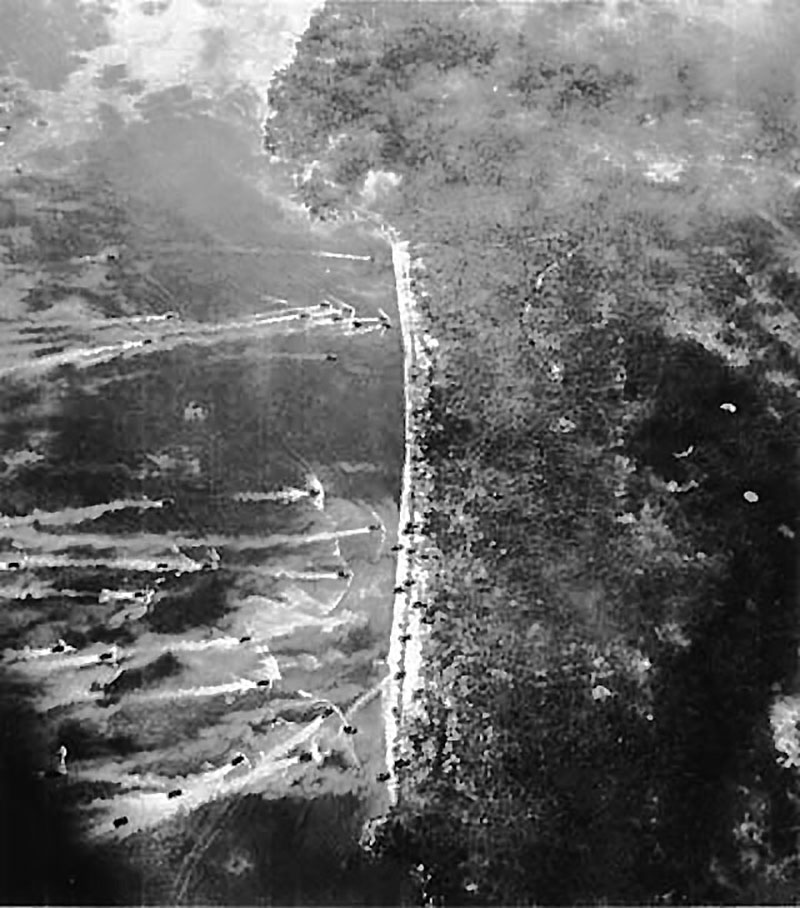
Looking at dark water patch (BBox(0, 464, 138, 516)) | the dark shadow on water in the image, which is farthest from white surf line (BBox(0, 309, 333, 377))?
the dark shadow on water

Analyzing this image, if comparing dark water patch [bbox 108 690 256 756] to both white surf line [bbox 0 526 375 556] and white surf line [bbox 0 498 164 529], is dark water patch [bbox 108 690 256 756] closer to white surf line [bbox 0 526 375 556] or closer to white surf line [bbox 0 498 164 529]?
white surf line [bbox 0 526 375 556]

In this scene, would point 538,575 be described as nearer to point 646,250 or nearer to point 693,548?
point 693,548

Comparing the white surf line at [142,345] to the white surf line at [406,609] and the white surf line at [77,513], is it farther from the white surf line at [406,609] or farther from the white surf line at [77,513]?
the white surf line at [77,513]

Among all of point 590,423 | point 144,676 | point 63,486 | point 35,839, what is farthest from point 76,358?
point 590,423

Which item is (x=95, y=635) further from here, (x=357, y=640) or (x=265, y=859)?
(x=265, y=859)

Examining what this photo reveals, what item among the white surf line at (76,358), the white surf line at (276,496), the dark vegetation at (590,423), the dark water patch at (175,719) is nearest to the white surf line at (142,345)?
the white surf line at (76,358)

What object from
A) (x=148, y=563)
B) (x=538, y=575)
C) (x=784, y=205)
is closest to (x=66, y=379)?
(x=148, y=563)
